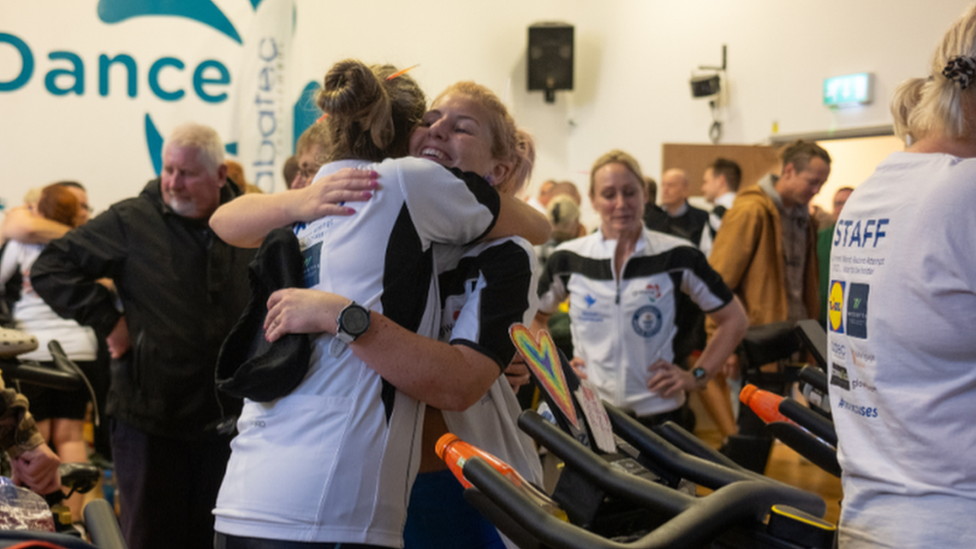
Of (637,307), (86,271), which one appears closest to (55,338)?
(86,271)

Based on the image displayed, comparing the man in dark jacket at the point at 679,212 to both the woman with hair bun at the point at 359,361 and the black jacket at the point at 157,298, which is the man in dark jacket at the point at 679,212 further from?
the woman with hair bun at the point at 359,361

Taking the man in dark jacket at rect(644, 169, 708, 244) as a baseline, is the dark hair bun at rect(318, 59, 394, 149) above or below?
above

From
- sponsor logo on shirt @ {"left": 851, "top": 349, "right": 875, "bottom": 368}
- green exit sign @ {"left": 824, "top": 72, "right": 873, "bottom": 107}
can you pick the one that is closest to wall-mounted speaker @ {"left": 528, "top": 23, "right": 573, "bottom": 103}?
green exit sign @ {"left": 824, "top": 72, "right": 873, "bottom": 107}

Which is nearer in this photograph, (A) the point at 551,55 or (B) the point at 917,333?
(B) the point at 917,333

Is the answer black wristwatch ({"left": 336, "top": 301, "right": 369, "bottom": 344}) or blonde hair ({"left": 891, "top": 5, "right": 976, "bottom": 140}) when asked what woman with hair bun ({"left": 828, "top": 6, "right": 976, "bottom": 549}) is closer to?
blonde hair ({"left": 891, "top": 5, "right": 976, "bottom": 140})

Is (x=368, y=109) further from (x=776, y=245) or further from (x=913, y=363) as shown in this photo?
(x=776, y=245)

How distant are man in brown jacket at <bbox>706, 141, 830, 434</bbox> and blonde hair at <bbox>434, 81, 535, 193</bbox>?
100 inches

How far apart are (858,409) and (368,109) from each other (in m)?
0.87

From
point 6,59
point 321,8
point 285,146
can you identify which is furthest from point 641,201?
point 321,8

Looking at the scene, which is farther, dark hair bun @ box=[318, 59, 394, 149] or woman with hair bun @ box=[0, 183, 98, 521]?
woman with hair bun @ box=[0, 183, 98, 521]

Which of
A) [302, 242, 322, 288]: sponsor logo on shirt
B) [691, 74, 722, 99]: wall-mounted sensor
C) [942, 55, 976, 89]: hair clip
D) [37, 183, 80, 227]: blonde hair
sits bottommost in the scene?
[302, 242, 322, 288]: sponsor logo on shirt

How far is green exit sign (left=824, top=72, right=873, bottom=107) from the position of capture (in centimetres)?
657

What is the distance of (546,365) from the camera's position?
2.71ft

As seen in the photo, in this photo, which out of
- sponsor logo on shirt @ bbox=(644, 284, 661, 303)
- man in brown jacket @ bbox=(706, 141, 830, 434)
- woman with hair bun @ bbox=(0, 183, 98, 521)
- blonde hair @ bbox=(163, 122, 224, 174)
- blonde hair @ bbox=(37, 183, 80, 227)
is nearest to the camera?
blonde hair @ bbox=(163, 122, 224, 174)
